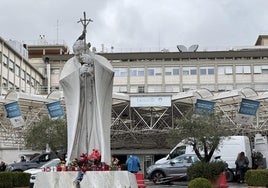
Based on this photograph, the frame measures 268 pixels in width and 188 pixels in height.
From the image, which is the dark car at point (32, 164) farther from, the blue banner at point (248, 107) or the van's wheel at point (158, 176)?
the blue banner at point (248, 107)

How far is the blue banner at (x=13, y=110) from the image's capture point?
38644 mm

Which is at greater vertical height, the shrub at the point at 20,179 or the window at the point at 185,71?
the window at the point at 185,71

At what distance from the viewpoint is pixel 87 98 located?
55.6ft

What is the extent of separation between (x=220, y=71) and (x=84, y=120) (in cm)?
6362

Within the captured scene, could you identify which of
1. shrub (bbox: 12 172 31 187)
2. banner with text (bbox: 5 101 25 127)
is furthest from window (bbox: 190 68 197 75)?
shrub (bbox: 12 172 31 187)

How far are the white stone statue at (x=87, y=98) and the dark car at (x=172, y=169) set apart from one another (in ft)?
48.7

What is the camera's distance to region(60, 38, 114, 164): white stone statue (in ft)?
54.3

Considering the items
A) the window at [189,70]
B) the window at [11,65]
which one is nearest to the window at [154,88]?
the window at [189,70]

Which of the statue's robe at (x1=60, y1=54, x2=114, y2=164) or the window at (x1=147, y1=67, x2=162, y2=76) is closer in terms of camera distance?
the statue's robe at (x1=60, y1=54, x2=114, y2=164)

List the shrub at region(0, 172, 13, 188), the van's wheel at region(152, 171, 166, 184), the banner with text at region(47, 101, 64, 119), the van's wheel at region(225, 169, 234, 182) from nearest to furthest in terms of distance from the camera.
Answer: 1. the shrub at region(0, 172, 13, 188)
2. the van's wheel at region(152, 171, 166, 184)
3. the van's wheel at region(225, 169, 234, 182)
4. the banner with text at region(47, 101, 64, 119)

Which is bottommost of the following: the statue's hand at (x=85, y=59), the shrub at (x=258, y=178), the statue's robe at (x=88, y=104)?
the shrub at (x=258, y=178)

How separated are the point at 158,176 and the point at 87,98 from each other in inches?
619

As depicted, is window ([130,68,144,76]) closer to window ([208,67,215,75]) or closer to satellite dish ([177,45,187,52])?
satellite dish ([177,45,187,52])

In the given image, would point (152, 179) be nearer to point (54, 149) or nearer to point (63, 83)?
point (54, 149)
